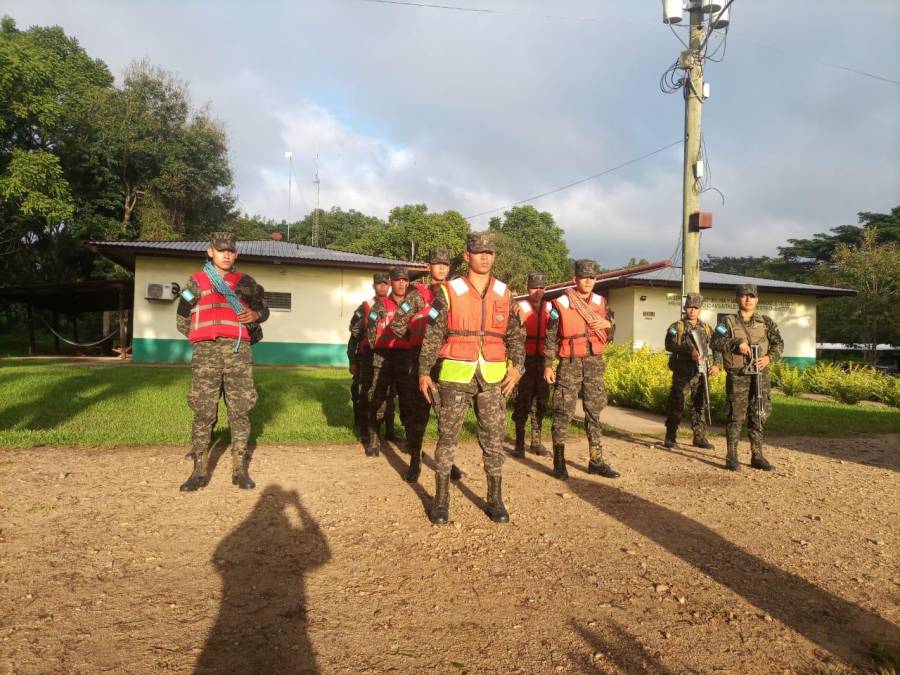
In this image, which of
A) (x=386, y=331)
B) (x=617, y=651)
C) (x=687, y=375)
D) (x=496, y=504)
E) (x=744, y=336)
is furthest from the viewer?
(x=687, y=375)

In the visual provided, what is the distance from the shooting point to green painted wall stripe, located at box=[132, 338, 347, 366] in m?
18.2

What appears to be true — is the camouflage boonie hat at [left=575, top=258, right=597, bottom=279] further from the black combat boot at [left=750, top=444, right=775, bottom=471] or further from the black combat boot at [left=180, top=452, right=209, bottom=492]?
the black combat boot at [left=180, top=452, right=209, bottom=492]

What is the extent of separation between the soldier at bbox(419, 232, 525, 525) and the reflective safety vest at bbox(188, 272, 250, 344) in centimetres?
184

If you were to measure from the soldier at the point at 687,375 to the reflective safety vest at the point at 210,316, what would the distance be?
5320 mm

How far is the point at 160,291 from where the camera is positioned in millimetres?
18109

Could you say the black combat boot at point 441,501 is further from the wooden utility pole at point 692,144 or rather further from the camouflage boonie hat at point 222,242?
the wooden utility pole at point 692,144

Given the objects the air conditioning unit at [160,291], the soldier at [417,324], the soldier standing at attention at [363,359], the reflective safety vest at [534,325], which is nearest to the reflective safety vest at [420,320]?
the soldier at [417,324]

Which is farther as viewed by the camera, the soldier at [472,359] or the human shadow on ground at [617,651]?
the soldier at [472,359]

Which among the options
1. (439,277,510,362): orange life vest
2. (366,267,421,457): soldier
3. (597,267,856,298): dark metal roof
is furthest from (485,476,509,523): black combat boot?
(597,267,856,298): dark metal roof

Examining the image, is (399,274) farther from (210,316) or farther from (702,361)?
(702,361)

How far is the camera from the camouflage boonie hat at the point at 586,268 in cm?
569

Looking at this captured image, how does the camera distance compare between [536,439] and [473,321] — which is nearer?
[473,321]

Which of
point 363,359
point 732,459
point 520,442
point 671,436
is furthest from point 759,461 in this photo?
point 363,359

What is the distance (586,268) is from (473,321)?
1.97m
